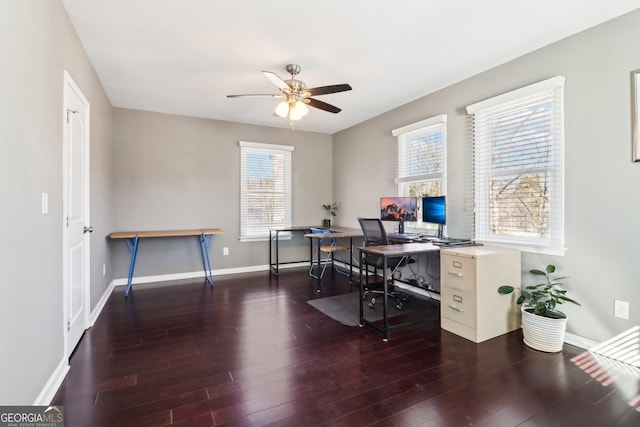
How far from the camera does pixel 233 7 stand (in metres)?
2.12

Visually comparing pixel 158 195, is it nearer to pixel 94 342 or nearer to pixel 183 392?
pixel 94 342

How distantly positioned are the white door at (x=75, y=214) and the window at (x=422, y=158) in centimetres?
353

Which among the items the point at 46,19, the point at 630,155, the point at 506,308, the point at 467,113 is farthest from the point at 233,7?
the point at 506,308

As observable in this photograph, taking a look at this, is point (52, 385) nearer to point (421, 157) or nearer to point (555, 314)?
point (555, 314)

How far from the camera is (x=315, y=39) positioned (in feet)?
8.25

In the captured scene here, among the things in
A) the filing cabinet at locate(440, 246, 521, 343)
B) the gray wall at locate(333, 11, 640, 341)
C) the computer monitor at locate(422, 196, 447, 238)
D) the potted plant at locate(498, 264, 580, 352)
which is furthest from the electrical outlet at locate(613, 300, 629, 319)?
the computer monitor at locate(422, 196, 447, 238)

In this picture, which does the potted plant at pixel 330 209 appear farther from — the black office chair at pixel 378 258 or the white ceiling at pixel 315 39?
the white ceiling at pixel 315 39

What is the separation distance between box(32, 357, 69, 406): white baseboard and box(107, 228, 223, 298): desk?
6.11 feet

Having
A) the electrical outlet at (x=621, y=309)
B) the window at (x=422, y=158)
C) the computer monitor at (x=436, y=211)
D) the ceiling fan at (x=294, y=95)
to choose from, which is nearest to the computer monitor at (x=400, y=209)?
the computer monitor at (x=436, y=211)

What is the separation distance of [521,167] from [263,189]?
375 centimetres

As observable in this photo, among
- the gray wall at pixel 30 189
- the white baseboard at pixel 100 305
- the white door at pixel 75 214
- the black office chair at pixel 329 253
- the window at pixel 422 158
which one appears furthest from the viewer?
the black office chair at pixel 329 253

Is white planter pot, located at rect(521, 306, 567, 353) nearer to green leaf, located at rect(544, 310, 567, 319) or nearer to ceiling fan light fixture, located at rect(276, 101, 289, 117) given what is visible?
green leaf, located at rect(544, 310, 567, 319)

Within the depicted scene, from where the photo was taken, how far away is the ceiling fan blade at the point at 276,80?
2.54 meters

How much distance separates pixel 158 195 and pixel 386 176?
343cm
